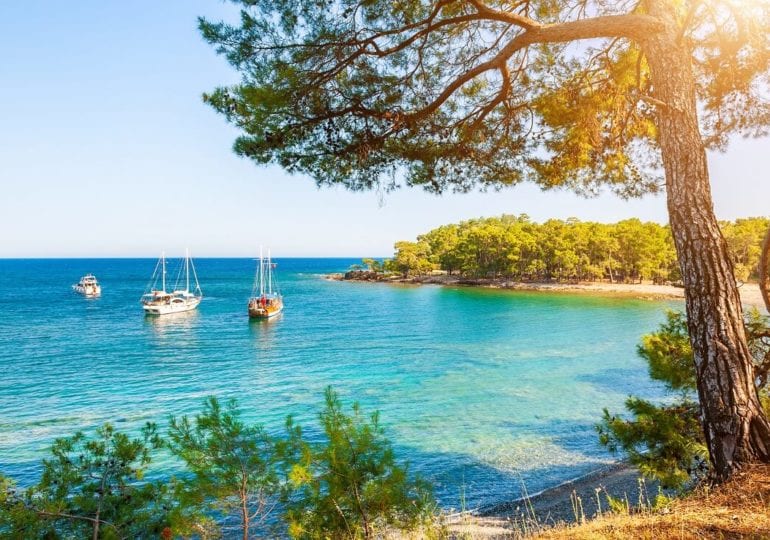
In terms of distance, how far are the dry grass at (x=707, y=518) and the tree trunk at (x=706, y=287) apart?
0.15m

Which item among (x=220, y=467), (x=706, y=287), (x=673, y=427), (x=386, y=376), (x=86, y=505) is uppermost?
(x=706, y=287)

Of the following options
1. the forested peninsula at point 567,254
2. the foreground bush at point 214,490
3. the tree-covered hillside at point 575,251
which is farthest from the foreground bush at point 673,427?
the tree-covered hillside at point 575,251

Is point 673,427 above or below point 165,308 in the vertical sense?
above

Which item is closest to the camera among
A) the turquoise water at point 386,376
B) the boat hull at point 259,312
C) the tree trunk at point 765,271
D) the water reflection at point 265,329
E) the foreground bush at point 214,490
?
the tree trunk at point 765,271

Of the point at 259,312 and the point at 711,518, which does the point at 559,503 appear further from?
the point at 259,312

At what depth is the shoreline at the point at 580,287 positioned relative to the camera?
43125mm

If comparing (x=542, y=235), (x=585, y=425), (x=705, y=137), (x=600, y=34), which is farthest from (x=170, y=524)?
(x=542, y=235)

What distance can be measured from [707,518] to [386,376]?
15744 mm

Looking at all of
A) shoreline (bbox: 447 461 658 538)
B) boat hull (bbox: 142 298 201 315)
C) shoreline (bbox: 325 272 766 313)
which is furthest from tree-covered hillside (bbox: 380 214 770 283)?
shoreline (bbox: 447 461 658 538)

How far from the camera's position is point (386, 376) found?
710 inches

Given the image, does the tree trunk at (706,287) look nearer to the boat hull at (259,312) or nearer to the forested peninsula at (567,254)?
the boat hull at (259,312)

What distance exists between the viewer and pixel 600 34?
11.1 feet

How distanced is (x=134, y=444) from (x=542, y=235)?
54.9 meters

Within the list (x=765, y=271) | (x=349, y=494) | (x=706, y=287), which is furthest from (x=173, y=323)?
(x=765, y=271)
